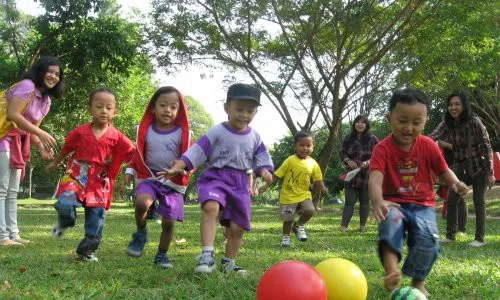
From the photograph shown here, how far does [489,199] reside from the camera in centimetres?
2100

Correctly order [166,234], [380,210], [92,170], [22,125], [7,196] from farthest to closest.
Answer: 1. [7,196]
2. [22,125]
3. [92,170]
4. [166,234]
5. [380,210]

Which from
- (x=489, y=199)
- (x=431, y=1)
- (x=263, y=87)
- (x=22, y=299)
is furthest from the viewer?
(x=489, y=199)

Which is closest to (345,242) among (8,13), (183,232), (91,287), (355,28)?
(183,232)

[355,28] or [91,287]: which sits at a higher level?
[355,28]

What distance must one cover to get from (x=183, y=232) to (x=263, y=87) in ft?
28.8

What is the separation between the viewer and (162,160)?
5.10 meters

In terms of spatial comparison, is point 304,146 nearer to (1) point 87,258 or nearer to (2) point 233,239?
(2) point 233,239

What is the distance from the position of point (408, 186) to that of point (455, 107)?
3.65 meters

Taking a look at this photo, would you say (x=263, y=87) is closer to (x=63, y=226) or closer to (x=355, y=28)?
(x=355, y=28)


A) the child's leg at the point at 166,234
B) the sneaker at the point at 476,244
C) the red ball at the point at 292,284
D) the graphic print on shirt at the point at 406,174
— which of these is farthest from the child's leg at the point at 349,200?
the red ball at the point at 292,284

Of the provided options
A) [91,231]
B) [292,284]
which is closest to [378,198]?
[292,284]

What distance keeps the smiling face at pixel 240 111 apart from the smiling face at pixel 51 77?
2450 mm

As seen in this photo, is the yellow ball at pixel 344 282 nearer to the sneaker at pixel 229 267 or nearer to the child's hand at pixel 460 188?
the child's hand at pixel 460 188

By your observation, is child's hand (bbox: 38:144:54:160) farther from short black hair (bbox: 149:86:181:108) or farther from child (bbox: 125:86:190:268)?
short black hair (bbox: 149:86:181:108)
